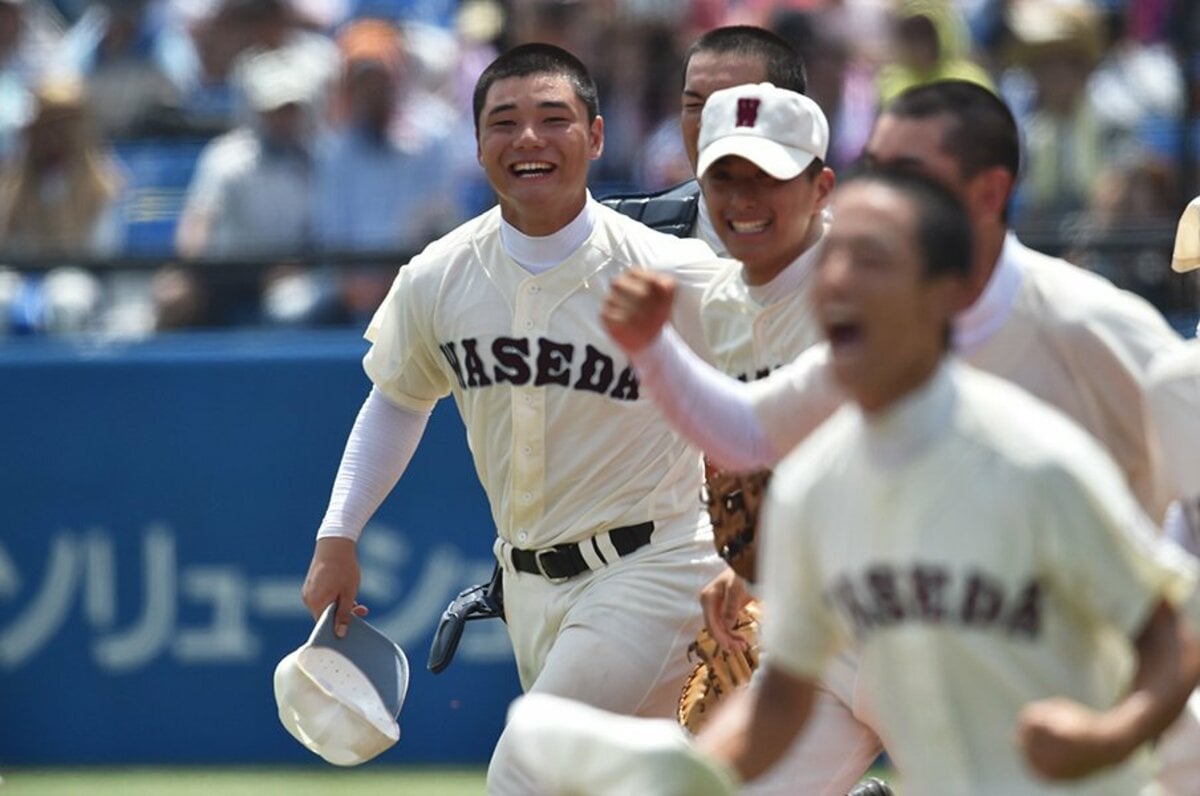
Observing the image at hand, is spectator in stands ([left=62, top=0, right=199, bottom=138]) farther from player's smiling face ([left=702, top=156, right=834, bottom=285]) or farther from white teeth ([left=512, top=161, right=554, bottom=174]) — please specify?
player's smiling face ([left=702, top=156, right=834, bottom=285])

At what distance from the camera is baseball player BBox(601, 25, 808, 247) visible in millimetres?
6602

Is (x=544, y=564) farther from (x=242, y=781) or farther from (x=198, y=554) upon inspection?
(x=198, y=554)

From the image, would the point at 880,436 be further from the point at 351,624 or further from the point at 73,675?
the point at 73,675

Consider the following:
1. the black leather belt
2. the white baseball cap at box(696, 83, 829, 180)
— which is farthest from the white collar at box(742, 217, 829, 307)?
the black leather belt

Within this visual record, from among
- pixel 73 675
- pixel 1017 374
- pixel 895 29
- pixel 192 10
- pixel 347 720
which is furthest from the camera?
pixel 192 10

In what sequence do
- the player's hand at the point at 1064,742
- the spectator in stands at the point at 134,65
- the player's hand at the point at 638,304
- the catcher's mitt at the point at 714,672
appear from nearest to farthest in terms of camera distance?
the player's hand at the point at 1064,742 → the player's hand at the point at 638,304 → the catcher's mitt at the point at 714,672 → the spectator in stands at the point at 134,65

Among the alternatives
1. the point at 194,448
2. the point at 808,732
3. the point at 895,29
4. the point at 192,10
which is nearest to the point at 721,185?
the point at 808,732

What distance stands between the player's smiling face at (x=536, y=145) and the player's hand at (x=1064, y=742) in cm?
288

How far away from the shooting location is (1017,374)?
15.3 ft

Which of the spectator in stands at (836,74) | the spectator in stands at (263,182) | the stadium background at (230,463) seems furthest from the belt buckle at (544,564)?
the spectator in stands at (263,182)

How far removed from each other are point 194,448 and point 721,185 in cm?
500

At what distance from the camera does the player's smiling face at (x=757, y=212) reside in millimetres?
5398

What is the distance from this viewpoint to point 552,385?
20.2 feet

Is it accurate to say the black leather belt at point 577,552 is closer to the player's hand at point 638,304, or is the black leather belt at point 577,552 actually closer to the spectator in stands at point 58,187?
the player's hand at point 638,304
